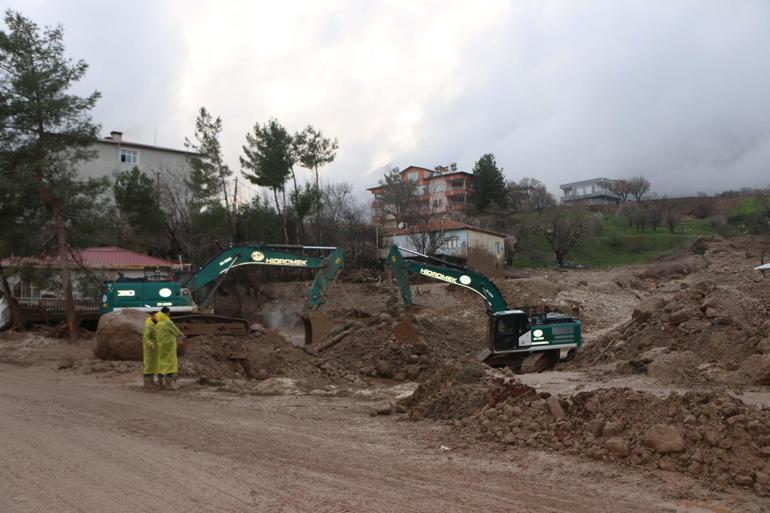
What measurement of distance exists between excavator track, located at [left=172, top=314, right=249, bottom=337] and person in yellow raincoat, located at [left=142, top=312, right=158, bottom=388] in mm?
3643

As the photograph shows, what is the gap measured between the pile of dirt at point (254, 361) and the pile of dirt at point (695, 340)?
22.7 ft

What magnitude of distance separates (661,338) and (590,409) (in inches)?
348

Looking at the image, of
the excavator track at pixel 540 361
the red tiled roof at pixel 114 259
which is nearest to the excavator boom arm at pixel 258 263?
the excavator track at pixel 540 361

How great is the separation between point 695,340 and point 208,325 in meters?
12.2

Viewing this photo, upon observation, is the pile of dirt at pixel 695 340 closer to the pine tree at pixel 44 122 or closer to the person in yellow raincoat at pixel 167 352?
the person in yellow raincoat at pixel 167 352

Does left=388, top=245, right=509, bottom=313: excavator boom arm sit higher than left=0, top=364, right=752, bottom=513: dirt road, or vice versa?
left=388, top=245, right=509, bottom=313: excavator boom arm

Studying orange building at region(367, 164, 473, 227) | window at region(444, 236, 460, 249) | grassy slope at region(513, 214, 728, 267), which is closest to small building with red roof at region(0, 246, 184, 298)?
window at region(444, 236, 460, 249)

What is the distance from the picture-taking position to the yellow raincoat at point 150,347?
43.3 feet

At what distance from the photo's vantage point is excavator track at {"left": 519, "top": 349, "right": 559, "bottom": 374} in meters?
17.1

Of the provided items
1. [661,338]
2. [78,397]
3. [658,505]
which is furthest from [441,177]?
[658,505]

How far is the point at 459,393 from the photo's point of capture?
10297 millimetres

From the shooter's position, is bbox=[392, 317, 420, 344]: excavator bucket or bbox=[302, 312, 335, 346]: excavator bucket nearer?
bbox=[392, 317, 420, 344]: excavator bucket

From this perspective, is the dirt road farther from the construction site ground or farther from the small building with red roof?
the small building with red roof

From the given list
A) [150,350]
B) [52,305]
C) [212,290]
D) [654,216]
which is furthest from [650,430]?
[654,216]
